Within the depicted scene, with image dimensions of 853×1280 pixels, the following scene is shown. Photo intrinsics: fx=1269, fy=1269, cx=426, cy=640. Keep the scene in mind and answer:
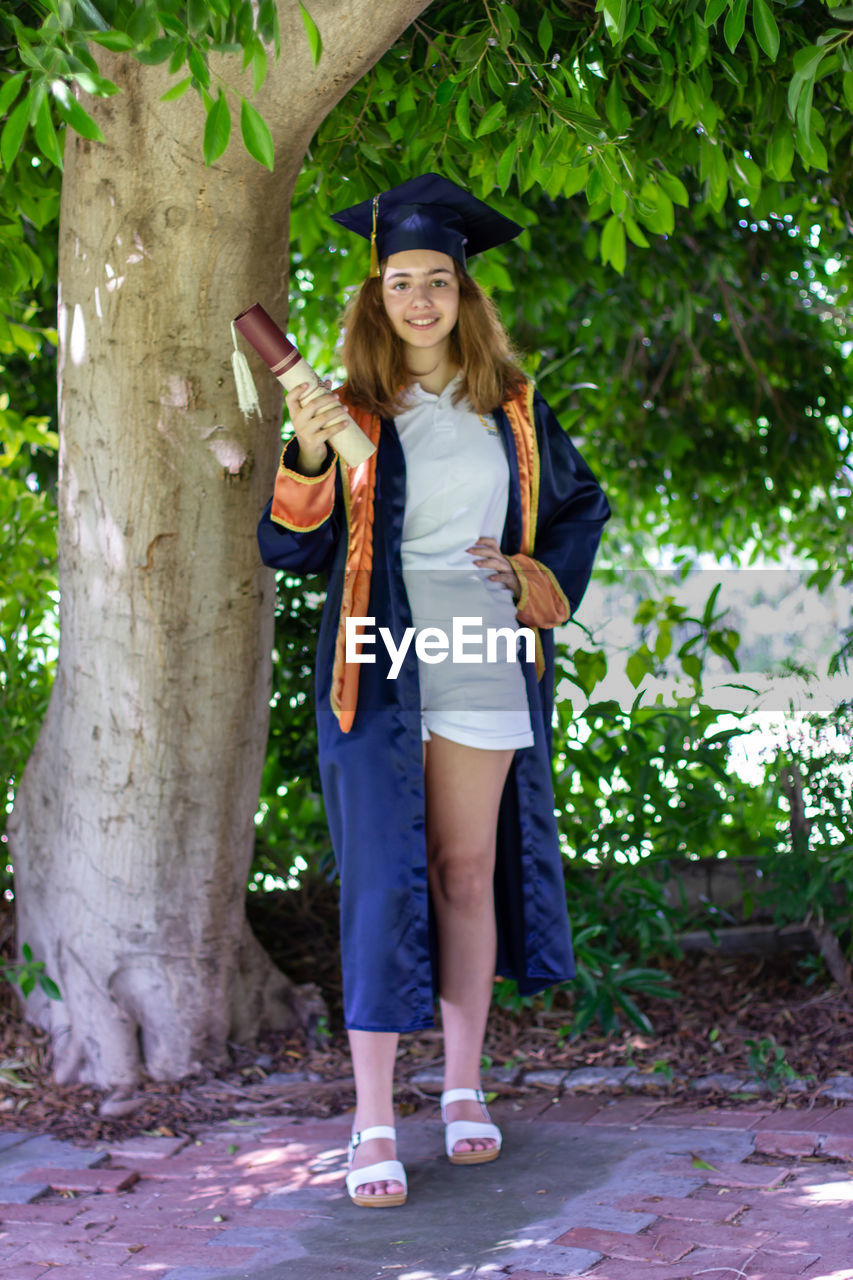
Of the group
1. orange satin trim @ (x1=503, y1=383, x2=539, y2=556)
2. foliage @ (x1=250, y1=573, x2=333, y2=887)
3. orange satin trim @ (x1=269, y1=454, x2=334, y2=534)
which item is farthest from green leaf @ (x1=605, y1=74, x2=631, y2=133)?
foliage @ (x1=250, y1=573, x2=333, y2=887)

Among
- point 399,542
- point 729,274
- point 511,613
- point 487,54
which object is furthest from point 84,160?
point 729,274

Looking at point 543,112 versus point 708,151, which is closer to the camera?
point 543,112

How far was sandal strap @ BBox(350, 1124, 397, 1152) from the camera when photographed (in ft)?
8.80

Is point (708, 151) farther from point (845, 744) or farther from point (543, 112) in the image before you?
point (845, 744)

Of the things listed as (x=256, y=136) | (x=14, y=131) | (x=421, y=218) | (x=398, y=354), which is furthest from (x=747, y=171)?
(x=14, y=131)

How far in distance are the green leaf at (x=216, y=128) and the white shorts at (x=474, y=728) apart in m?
1.23

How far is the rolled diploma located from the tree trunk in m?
0.54

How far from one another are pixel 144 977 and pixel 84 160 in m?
2.04

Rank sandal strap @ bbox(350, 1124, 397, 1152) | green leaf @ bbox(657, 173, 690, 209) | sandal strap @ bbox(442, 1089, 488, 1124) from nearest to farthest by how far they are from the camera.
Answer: sandal strap @ bbox(350, 1124, 397, 1152)
sandal strap @ bbox(442, 1089, 488, 1124)
green leaf @ bbox(657, 173, 690, 209)

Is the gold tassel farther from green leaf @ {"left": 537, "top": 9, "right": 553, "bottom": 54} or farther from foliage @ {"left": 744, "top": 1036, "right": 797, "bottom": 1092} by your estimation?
foliage @ {"left": 744, "top": 1036, "right": 797, "bottom": 1092}

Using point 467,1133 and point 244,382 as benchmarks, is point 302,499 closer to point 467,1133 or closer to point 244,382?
point 244,382

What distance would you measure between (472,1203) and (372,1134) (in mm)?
256

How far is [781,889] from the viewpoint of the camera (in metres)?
3.71

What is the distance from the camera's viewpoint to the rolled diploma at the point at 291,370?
2.53 meters
